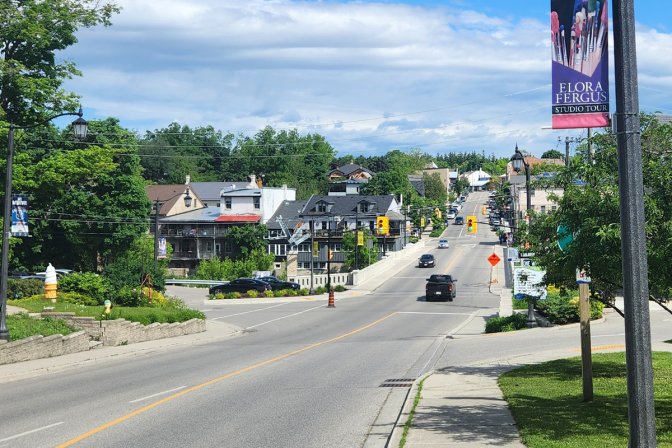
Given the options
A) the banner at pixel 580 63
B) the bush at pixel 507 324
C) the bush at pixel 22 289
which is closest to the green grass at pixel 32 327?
the bush at pixel 22 289

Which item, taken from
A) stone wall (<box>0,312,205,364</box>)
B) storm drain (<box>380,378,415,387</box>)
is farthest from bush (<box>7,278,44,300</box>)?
storm drain (<box>380,378,415,387</box>)

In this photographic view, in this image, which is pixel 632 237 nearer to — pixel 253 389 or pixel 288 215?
pixel 253 389

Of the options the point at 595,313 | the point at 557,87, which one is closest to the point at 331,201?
the point at 595,313

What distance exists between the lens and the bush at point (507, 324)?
105 ft

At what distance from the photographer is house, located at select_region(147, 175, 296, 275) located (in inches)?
4186

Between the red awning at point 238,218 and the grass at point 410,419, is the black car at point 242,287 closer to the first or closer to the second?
the grass at point 410,419

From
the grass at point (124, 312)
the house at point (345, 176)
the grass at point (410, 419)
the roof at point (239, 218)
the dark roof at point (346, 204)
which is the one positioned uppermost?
the house at point (345, 176)

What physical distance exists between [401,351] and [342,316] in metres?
17.9

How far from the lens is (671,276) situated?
1115 centimetres

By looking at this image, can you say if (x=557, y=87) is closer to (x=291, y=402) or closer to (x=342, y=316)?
(x=291, y=402)

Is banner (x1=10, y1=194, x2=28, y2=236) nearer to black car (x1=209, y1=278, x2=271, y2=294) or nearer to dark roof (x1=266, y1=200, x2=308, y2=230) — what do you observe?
black car (x1=209, y1=278, x2=271, y2=294)

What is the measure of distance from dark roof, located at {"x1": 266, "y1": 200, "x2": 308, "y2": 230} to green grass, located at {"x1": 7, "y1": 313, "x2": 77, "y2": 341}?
80.4 m

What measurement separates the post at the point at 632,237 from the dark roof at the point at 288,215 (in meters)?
99.7

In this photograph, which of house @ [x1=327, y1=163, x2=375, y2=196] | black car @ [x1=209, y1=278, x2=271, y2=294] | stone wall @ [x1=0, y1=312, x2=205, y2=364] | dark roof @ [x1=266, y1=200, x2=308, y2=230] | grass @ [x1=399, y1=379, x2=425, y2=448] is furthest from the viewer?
house @ [x1=327, y1=163, x2=375, y2=196]
